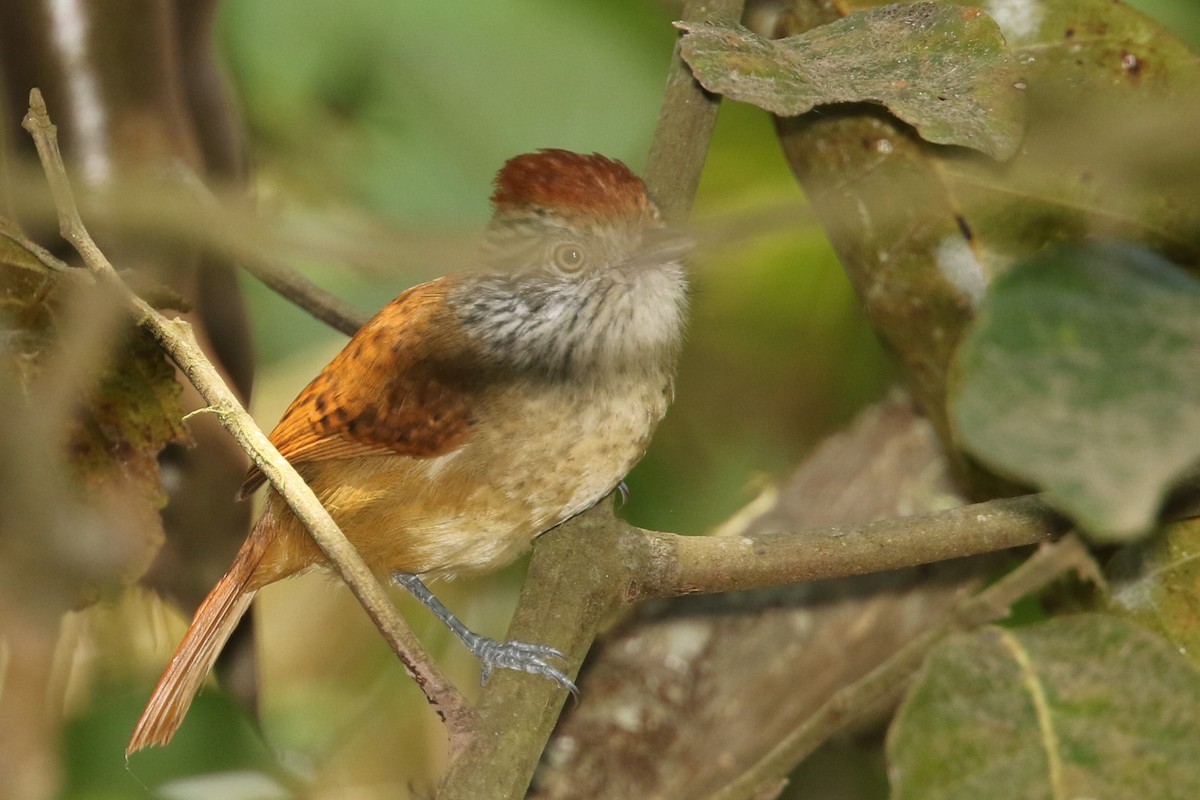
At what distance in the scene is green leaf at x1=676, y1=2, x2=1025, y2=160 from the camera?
3.72 feet

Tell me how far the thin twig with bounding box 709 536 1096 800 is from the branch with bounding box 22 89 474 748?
0.57 meters

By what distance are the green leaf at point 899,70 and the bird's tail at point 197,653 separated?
3.20ft

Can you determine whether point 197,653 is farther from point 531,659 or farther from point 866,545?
point 866,545

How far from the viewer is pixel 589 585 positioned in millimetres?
1432

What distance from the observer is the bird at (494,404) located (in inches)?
61.7

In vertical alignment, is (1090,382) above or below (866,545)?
above

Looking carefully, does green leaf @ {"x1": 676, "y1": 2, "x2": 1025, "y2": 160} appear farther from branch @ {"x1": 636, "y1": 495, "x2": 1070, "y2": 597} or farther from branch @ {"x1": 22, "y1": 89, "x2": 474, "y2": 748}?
branch @ {"x1": 22, "y1": 89, "x2": 474, "y2": 748}


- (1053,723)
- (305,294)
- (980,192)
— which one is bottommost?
(1053,723)

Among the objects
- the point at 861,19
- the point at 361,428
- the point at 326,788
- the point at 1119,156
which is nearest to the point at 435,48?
the point at 361,428

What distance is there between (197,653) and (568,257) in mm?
784

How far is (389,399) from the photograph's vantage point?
1.66 meters

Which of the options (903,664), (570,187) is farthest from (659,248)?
(903,664)

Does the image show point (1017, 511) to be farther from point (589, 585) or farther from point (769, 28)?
point (769, 28)

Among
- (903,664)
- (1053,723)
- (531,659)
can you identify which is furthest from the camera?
(903,664)
